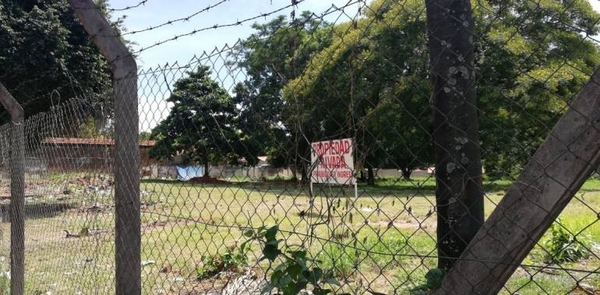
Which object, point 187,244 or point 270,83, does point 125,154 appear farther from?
point 187,244

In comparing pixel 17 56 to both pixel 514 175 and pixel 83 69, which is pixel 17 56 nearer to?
pixel 83 69

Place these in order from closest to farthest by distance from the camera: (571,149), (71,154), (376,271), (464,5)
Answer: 1. (571,149)
2. (464,5)
3. (71,154)
4. (376,271)

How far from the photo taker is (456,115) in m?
1.38

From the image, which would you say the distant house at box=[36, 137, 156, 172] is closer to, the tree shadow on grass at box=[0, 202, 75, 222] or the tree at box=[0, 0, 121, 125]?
the tree shadow on grass at box=[0, 202, 75, 222]

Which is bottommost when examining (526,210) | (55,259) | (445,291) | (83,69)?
(55,259)

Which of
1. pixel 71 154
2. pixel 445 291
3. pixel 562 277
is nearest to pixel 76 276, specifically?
pixel 71 154

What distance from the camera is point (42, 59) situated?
44.5 ft

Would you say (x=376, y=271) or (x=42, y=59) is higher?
(x=42, y=59)

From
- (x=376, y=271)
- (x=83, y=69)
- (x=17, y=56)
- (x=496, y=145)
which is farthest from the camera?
(x=83, y=69)

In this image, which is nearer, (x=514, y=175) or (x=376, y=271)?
(x=514, y=175)

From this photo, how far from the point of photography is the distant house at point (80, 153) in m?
2.96

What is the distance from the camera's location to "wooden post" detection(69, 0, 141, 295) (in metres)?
2.56

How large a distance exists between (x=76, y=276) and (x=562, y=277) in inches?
172

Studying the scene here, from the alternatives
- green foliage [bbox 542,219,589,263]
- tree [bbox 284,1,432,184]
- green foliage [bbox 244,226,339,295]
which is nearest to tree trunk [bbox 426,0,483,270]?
tree [bbox 284,1,432,184]
